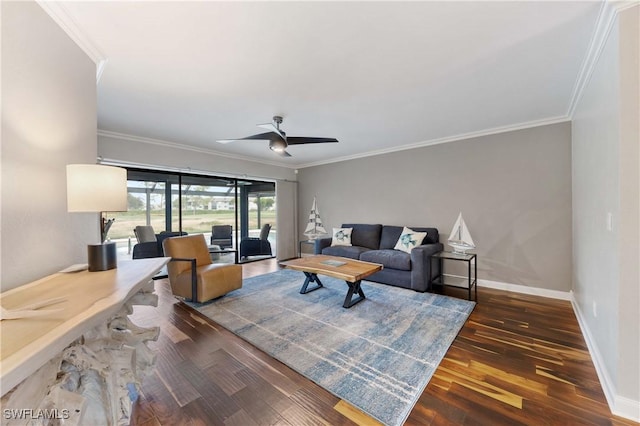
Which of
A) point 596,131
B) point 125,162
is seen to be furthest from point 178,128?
point 596,131

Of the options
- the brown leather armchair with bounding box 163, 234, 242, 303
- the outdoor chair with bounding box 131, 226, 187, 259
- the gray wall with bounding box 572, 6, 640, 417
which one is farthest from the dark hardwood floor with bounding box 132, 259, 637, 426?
the outdoor chair with bounding box 131, 226, 187, 259

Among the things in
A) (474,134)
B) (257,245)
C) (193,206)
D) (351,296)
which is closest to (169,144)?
(193,206)

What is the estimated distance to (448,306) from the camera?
10.3ft

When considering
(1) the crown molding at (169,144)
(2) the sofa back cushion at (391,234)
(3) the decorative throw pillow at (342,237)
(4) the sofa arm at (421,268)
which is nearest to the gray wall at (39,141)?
(1) the crown molding at (169,144)

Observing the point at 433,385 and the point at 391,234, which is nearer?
the point at 433,385

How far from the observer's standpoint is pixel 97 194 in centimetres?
143

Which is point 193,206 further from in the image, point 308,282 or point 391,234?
point 391,234

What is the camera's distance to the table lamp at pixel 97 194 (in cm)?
140

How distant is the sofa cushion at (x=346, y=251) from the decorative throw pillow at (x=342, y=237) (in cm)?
28

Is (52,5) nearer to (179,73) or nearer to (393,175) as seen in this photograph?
(179,73)

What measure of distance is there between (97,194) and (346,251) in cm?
377

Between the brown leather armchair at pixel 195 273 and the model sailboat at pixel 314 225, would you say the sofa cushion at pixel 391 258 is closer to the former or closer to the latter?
the model sailboat at pixel 314 225

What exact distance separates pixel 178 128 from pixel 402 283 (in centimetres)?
408

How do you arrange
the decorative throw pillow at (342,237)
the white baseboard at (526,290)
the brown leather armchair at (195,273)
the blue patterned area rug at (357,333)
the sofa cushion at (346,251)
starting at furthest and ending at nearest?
1. the decorative throw pillow at (342,237)
2. the sofa cushion at (346,251)
3. the white baseboard at (526,290)
4. the brown leather armchair at (195,273)
5. the blue patterned area rug at (357,333)
